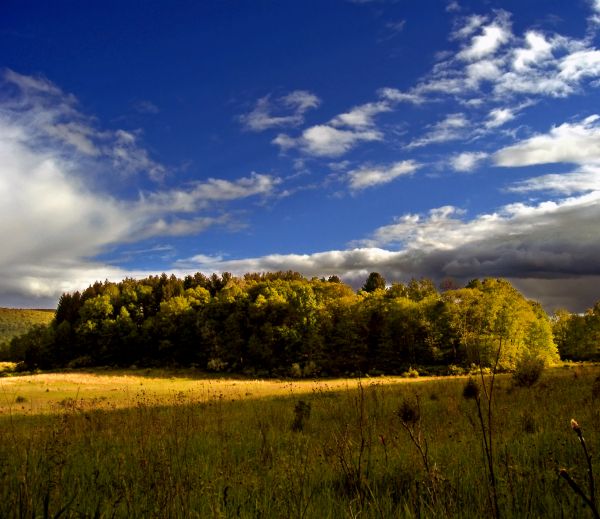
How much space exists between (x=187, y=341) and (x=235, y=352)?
12.3m

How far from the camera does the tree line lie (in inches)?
2229

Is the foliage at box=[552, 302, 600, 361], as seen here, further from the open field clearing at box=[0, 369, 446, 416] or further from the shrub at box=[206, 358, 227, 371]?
the shrub at box=[206, 358, 227, 371]

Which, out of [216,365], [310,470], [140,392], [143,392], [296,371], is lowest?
[296,371]

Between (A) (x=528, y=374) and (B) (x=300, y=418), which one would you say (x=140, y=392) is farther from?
(B) (x=300, y=418)

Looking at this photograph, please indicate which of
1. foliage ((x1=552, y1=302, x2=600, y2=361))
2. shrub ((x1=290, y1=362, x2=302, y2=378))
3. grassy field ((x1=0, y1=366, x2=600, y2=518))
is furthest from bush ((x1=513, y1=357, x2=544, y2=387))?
foliage ((x1=552, y1=302, x2=600, y2=361))

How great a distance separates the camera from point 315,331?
63.2m

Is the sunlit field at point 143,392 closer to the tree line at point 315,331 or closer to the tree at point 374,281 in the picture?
the tree line at point 315,331

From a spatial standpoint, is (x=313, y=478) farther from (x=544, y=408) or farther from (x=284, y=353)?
(x=284, y=353)

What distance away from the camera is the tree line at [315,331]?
56.6m

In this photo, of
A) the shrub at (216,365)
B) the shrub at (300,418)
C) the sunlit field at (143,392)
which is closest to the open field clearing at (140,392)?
the sunlit field at (143,392)

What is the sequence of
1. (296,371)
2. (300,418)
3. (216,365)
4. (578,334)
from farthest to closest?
(578,334), (216,365), (296,371), (300,418)

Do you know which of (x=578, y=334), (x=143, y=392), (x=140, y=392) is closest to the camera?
(x=143, y=392)

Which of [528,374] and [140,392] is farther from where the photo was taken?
[140,392]

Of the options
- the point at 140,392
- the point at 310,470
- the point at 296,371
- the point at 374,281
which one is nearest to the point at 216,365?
the point at 296,371
